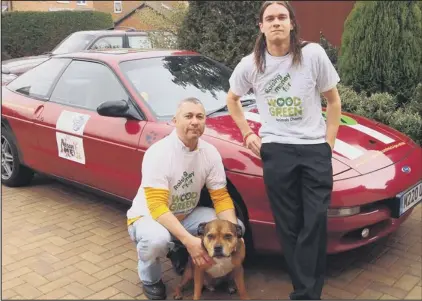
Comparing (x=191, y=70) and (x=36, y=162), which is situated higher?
(x=191, y=70)

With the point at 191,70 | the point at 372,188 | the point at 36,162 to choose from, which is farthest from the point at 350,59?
the point at 36,162

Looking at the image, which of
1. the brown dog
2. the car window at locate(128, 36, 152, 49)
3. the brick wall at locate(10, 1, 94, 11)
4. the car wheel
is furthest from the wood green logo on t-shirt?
the brick wall at locate(10, 1, 94, 11)

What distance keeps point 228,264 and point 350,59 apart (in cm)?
424

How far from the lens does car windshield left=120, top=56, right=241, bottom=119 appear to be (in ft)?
13.0

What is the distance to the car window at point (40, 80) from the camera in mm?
4840

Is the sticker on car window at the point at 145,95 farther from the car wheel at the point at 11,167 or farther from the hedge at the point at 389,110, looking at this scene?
the hedge at the point at 389,110

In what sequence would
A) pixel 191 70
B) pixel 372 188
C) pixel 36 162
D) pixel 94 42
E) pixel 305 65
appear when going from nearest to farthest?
pixel 305 65, pixel 372 188, pixel 191 70, pixel 36 162, pixel 94 42

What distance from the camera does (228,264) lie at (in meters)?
2.88

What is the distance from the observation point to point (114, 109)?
12.3 feet

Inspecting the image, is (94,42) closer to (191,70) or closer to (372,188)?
(191,70)

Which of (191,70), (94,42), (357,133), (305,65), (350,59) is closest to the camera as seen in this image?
(305,65)

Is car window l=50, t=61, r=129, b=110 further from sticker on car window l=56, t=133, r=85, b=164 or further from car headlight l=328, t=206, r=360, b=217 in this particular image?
car headlight l=328, t=206, r=360, b=217

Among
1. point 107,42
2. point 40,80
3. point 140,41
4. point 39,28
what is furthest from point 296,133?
point 39,28

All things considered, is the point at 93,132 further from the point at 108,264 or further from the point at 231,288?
the point at 231,288
